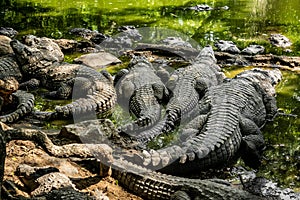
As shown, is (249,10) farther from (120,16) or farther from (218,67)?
(218,67)

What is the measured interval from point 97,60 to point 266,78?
337cm

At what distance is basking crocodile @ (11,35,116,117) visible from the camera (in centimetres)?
687

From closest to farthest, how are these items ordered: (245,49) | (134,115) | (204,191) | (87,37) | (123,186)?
(204,191) → (123,186) → (134,115) → (245,49) → (87,37)

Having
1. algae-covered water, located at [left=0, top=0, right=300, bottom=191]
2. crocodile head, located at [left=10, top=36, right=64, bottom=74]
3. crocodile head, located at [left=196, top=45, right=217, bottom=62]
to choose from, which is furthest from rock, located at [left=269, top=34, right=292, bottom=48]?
crocodile head, located at [left=10, top=36, right=64, bottom=74]

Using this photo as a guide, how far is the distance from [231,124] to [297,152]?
1030 mm

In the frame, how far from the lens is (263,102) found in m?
7.27

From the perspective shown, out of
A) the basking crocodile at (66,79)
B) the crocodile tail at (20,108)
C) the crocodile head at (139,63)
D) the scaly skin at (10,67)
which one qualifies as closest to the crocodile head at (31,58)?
the basking crocodile at (66,79)

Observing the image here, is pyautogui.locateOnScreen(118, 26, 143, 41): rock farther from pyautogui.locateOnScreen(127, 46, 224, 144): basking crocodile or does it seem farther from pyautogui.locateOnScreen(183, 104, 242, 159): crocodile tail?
pyautogui.locateOnScreen(183, 104, 242, 159): crocodile tail

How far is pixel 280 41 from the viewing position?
10523mm

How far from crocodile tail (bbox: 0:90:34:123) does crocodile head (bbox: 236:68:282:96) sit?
3590mm

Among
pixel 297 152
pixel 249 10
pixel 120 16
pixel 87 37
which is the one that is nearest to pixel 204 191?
pixel 297 152

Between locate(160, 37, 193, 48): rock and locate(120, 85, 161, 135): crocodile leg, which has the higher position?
locate(160, 37, 193, 48): rock

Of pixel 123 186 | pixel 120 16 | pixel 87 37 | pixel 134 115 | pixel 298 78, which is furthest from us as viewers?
pixel 120 16

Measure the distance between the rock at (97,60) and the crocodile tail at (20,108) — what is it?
219 cm
